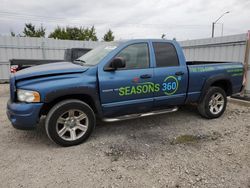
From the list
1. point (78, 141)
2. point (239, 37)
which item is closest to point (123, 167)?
point (78, 141)

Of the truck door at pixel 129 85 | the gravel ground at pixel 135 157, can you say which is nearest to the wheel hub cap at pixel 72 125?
the gravel ground at pixel 135 157

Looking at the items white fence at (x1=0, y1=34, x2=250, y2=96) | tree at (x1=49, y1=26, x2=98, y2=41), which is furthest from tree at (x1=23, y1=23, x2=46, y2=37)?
white fence at (x1=0, y1=34, x2=250, y2=96)

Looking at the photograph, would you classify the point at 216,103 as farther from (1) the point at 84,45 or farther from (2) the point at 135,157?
(1) the point at 84,45

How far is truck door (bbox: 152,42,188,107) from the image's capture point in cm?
390

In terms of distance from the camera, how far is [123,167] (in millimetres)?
2787

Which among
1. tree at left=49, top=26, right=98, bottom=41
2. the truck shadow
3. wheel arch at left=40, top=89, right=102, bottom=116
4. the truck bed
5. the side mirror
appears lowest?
the truck shadow

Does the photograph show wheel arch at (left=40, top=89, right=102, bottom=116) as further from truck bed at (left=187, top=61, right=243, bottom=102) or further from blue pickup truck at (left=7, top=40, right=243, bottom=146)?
truck bed at (left=187, top=61, right=243, bottom=102)

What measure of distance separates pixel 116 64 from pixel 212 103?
2.78 meters

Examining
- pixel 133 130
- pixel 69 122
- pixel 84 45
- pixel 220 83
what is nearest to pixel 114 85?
pixel 69 122

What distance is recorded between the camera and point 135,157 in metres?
3.05

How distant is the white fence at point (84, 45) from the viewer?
259 inches

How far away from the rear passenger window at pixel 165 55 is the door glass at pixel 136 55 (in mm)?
242

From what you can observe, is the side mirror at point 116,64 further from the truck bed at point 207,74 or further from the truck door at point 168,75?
the truck bed at point 207,74

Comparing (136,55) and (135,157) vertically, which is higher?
(136,55)
